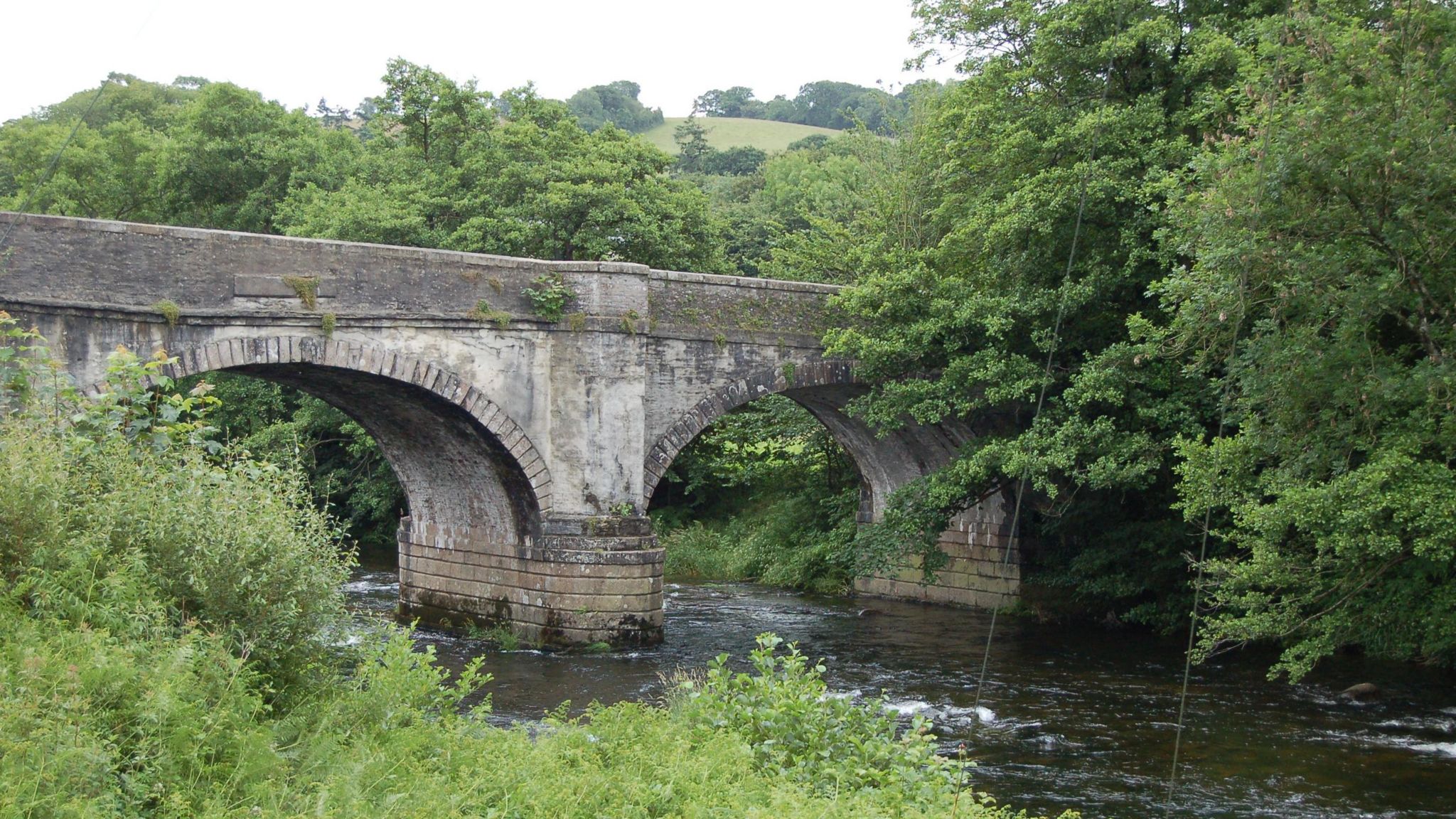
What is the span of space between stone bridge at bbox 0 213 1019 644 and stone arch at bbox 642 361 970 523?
48mm

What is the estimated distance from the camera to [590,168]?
24812 mm

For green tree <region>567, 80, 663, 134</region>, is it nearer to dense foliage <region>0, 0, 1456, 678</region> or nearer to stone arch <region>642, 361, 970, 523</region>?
dense foliage <region>0, 0, 1456, 678</region>

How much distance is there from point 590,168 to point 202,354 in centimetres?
1228

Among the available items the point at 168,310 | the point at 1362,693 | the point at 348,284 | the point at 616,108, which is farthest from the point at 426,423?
the point at 616,108

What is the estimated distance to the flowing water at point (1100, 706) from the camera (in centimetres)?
1066

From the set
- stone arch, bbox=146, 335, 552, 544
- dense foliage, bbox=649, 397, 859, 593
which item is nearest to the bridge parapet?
stone arch, bbox=146, 335, 552, 544

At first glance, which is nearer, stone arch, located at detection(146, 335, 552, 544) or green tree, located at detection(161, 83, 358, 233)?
stone arch, located at detection(146, 335, 552, 544)

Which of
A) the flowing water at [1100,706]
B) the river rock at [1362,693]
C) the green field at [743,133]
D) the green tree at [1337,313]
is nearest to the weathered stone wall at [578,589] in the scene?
the flowing water at [1100,706]

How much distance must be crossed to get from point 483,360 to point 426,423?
1846 millimetres

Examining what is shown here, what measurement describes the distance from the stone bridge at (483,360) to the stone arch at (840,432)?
48mm

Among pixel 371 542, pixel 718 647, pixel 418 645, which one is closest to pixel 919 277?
pixel 718 647

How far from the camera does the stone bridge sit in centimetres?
1320

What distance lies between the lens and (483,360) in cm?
1620

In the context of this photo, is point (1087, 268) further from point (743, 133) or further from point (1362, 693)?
point (743, 133)
